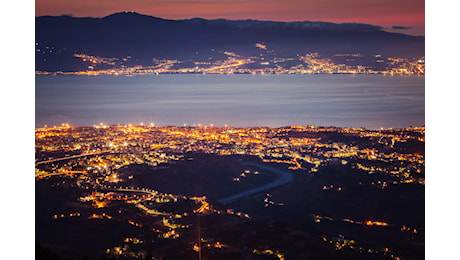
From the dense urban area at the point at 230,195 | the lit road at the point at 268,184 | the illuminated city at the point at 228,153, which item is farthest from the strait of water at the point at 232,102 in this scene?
the lit road at the point at 268,184

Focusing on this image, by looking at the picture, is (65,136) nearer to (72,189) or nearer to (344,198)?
(72,189)

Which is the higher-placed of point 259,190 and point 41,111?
point 41,111

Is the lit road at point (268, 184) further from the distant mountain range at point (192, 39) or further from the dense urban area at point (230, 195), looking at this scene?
the distant mountain range at point (192, 39)

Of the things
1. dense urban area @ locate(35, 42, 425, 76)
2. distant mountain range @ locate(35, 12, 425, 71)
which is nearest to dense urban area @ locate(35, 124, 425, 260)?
distant mountain range @ locate(35, 12, 425, 71)

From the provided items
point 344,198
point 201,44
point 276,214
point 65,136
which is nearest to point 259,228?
point 276,214

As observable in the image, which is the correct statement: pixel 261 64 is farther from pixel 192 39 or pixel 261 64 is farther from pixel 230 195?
pixel 230 195
